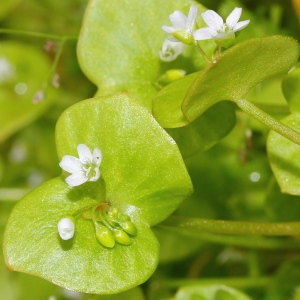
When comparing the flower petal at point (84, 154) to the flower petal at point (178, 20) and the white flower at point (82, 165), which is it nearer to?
the white flower at point (82, 165)

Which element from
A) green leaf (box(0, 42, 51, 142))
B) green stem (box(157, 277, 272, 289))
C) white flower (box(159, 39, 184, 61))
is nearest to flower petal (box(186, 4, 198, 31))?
white flower (box(159, 39, 184, 61))

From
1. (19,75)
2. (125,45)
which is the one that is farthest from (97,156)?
(19,75)

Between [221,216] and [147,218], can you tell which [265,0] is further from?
[147,218]

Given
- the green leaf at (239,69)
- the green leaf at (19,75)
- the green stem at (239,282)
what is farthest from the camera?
the green leaf at (19,75)

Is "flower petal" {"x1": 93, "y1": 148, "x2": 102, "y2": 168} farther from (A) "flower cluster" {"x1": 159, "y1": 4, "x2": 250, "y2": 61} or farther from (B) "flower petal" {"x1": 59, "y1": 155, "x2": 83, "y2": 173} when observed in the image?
(A) "flower cluster" {"x1": 159, "y1": 4, "x2": 250, "y2": 61}

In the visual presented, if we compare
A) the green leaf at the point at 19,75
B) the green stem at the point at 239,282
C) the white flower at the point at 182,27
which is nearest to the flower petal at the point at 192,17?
the white flower at the point at 182,27

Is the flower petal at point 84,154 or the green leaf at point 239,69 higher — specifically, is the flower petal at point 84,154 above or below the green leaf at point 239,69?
below

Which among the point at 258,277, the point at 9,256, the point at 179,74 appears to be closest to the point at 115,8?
the point at 179,74

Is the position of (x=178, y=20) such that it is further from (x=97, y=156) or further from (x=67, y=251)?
(x=67, y=251)

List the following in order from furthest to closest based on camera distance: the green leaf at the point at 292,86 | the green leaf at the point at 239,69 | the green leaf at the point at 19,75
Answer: the green leaf at the point at 19,75
the green leaf at the point at 292,86
the green leaf at the point at 239,69
